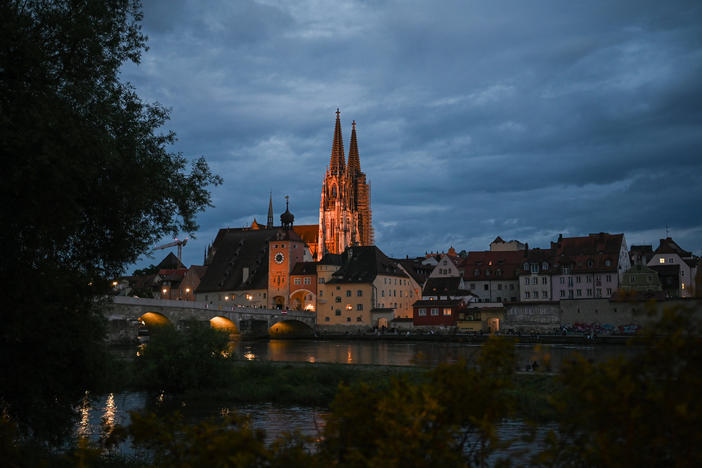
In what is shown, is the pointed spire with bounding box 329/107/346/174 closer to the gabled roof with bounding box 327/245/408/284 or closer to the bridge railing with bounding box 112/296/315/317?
the gabled roof with bounding box 327/245/408/284

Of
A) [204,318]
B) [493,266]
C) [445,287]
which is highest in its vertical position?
[493,266]

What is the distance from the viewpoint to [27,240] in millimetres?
12617

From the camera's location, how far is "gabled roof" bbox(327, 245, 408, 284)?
99188 millimetres

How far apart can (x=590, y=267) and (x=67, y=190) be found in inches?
3297

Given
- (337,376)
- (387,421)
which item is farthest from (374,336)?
(387,421)

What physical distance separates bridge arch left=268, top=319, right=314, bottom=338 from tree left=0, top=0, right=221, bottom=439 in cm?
8278

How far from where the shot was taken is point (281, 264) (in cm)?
11262

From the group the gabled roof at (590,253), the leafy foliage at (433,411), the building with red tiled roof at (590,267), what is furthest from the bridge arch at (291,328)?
the leafy foliage at (433,411)

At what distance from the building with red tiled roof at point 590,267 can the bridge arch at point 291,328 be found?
3552cm

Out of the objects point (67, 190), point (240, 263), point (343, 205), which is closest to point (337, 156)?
point (343, 205)

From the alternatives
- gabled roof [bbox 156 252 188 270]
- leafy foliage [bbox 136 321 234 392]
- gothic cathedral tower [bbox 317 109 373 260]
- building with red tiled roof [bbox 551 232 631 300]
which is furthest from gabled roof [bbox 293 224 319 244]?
leafy foliage [bbox 136 321 234 392]

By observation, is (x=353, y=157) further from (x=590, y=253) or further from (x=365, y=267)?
(x=590, y=253)

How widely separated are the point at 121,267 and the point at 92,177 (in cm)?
348

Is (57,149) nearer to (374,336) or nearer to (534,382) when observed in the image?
(534,382)
